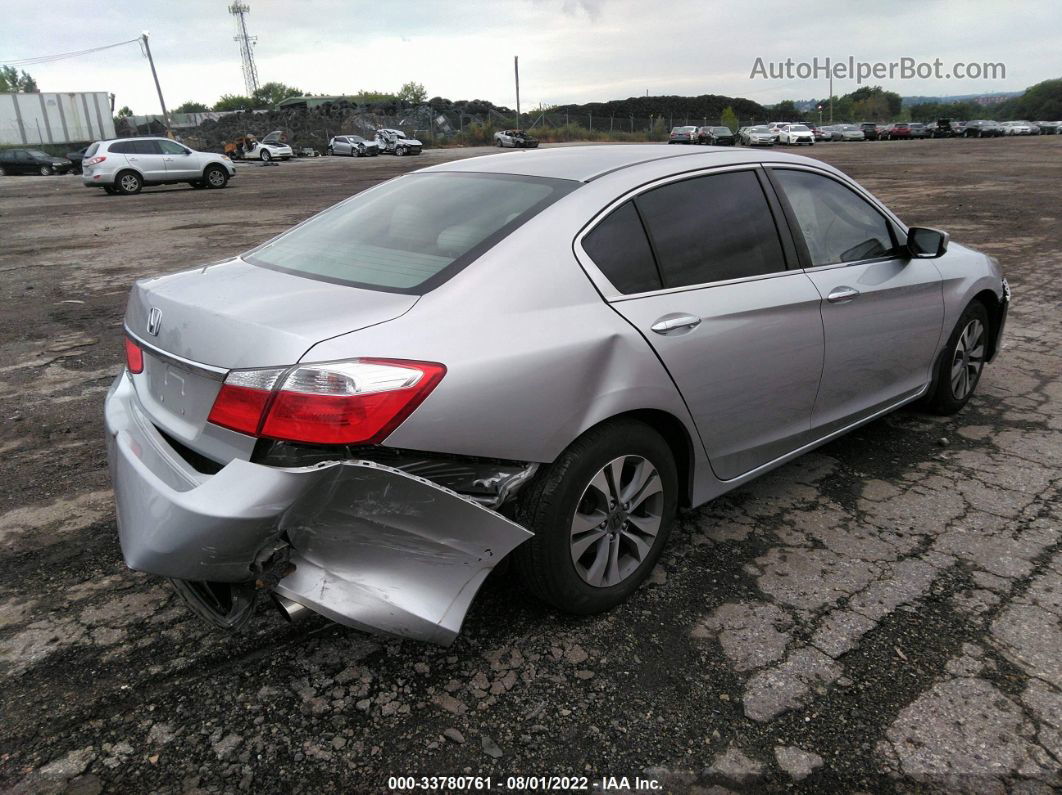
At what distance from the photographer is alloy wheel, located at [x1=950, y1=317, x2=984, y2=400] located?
4367 mm

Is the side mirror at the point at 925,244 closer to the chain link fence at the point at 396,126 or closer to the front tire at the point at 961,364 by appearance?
the front tire at the point at 961,364

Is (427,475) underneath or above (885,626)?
above

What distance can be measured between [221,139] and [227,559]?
67.1m

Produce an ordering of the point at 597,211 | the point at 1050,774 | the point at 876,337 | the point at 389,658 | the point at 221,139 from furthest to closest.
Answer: the point at 221,139 < the point at 876,337 < the point at 597,211 < the point at 389,658 < the point at 1050,774

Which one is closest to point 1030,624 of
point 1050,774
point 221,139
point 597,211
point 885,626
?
point 885,626

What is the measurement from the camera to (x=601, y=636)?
2.62 m

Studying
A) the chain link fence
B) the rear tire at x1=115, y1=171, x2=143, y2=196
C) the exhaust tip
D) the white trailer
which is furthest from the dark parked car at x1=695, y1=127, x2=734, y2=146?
the white trailer

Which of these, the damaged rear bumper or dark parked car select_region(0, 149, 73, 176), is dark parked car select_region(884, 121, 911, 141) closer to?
dark parked car select_region(0, 149, 73, 176)

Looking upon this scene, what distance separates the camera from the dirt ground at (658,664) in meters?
2.09

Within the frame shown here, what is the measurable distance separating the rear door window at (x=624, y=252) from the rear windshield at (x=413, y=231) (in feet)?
0.66

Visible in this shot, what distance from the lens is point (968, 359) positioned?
4.50 meters

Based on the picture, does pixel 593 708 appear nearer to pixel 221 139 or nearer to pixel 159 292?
pixel 159 292

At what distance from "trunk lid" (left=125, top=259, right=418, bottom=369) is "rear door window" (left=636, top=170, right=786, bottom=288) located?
104 cm

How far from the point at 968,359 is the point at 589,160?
282cm
